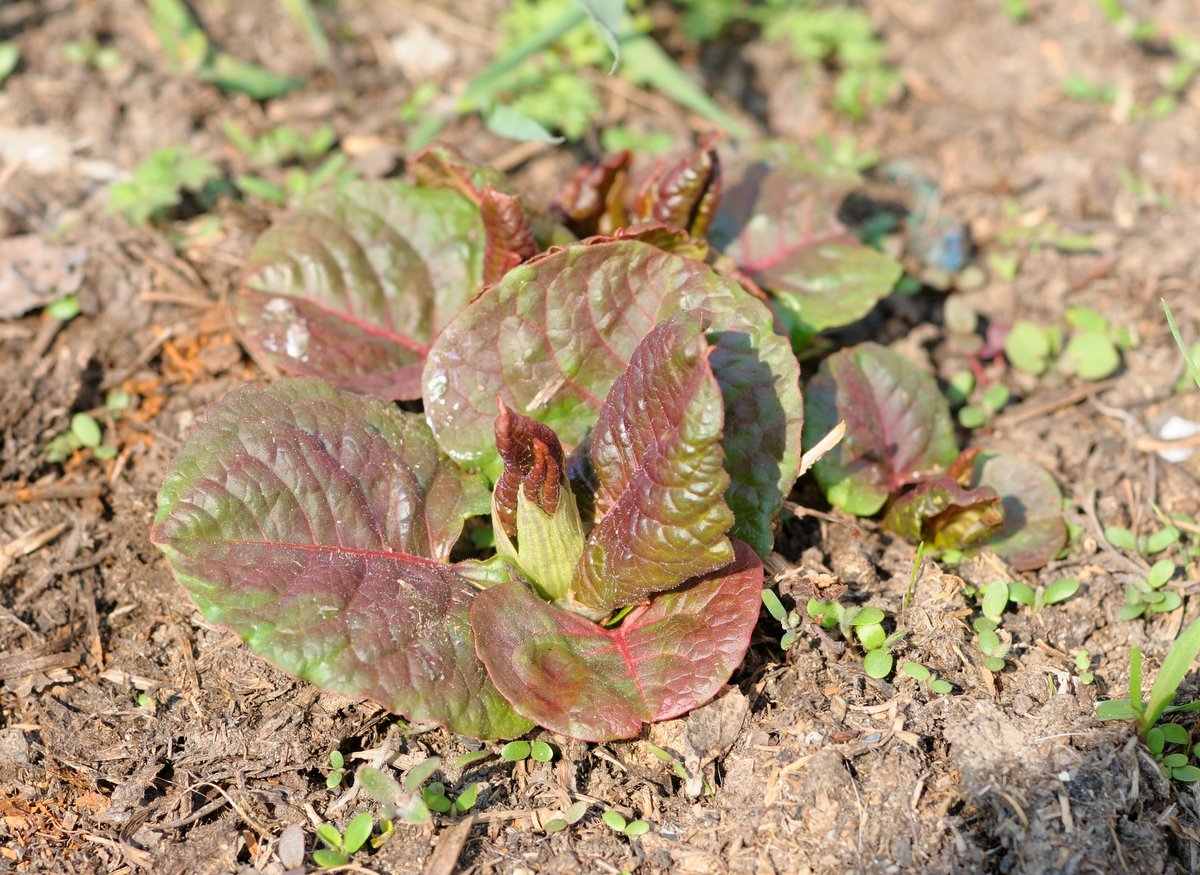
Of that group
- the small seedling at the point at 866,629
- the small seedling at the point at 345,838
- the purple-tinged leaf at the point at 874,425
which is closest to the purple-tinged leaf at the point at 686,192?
the purple-tinged leaf at the point at 874,425

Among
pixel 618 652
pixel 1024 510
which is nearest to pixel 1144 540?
pixel 1024 510

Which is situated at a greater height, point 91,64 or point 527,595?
point 91,64

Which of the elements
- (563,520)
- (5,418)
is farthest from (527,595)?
(5,418)

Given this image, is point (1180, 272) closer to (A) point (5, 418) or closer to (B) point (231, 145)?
(B) point (231, 145)

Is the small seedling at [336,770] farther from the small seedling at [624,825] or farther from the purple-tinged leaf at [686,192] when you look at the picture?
the purple-tinged leaf at [686,192]

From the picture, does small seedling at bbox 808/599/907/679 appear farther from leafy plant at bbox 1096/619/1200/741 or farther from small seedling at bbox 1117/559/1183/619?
small seedling at bbox 1117/559/1183/619

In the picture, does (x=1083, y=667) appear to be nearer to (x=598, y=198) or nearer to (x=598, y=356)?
(x=598, y=356)

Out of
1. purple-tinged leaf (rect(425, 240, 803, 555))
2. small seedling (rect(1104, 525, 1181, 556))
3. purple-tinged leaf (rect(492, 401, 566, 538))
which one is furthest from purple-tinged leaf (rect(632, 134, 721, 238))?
small seedling (rect(1104, 525, 1181, 556))
